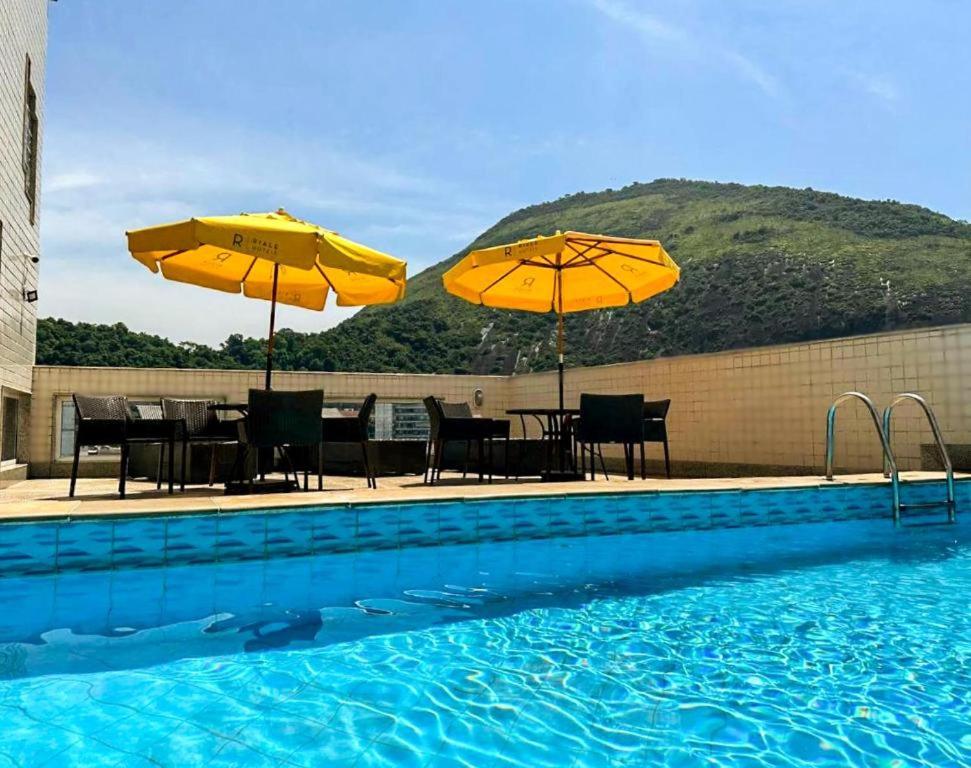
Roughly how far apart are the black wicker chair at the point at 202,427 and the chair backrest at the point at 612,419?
2.81 m

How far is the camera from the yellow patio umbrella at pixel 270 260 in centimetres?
491

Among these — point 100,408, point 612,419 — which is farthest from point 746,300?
point 100,408

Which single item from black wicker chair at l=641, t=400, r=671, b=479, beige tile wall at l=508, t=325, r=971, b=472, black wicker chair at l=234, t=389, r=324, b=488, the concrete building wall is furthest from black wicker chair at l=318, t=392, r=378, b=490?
beige tile wall at l=508, t=325, r=971, b=472

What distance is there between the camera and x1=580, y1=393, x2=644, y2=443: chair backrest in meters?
5.97

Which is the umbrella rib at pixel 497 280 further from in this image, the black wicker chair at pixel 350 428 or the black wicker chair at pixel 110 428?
the black wicker chair at pixel 110 428

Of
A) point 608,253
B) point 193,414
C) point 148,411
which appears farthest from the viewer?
point 148,411

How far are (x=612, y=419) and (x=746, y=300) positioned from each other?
3743 cm

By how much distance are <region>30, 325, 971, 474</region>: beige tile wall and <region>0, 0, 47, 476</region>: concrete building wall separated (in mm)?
780

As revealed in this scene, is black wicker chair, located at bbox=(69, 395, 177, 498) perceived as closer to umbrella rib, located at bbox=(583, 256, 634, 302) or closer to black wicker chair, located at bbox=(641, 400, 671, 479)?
umbrella rib, located at bbox=(583, 256, 634, 302)

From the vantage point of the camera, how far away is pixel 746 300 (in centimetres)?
4072

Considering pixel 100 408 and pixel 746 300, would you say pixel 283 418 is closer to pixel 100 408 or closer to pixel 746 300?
pixel 100 408

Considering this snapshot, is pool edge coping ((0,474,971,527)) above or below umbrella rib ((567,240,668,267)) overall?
below

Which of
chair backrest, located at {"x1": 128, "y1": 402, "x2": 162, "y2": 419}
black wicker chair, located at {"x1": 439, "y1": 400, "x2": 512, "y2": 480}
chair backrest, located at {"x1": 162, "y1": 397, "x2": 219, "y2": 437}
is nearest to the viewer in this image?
chair backrest, located at {"x1": 162, "y1": 397, "x2": 219, "y2": 437}

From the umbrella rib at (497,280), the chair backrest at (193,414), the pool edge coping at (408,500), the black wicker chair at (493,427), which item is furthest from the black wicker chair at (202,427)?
the umbrella rib at (497,280)
